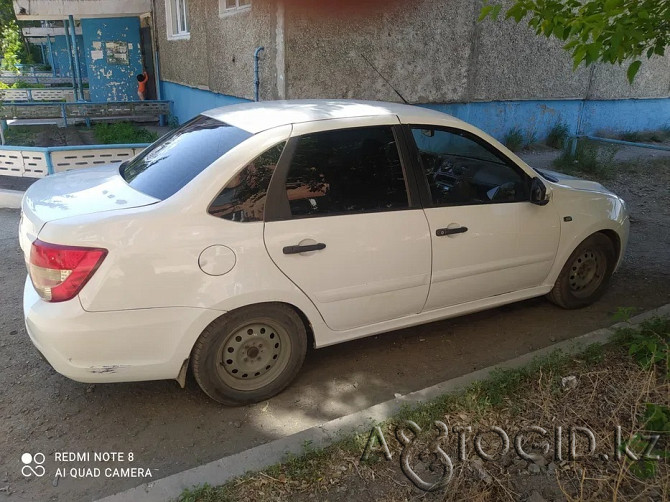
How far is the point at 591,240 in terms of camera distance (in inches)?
171

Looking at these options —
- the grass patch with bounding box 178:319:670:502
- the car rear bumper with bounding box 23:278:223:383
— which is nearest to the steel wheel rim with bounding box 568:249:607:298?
the grass patch with bounding box 178:319:670:502

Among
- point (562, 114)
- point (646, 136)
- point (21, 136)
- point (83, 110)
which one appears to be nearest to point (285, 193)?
point (562, 114)

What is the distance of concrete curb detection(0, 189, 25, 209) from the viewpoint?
22.5 ft

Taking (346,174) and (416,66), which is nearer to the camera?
(346,174)

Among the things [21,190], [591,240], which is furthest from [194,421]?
[21,190]

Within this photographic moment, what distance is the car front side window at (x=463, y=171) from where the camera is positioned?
360 centimetres

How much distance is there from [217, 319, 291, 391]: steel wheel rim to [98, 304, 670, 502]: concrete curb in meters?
0.52

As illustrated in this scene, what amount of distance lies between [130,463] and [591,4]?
3713 millimetres

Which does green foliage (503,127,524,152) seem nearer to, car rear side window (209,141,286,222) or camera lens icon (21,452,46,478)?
car rear side window (209,141,286,222)

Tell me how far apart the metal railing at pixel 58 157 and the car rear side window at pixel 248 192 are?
4414 mm

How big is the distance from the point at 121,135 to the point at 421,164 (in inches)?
370

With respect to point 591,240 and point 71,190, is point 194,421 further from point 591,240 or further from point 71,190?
point 591,240

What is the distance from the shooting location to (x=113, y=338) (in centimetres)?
276

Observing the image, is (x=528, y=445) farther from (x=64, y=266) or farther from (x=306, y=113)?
(x=64, y=266)
